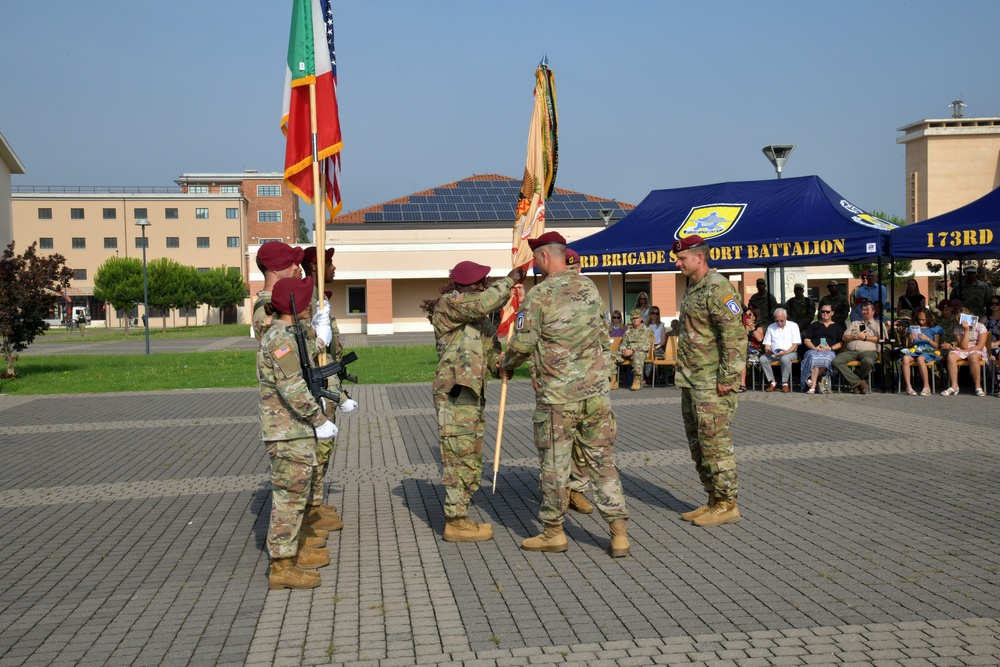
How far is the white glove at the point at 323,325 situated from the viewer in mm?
6445

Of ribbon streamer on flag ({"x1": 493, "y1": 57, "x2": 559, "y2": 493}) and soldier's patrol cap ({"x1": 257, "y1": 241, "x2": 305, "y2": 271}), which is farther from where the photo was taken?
ribbon streamer on flag ({"x1": 493, "y1": 57, "x2": 559, "y2": 493})

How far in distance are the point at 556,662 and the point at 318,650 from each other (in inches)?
46.6

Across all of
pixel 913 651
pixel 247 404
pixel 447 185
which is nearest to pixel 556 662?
pixel 913 651

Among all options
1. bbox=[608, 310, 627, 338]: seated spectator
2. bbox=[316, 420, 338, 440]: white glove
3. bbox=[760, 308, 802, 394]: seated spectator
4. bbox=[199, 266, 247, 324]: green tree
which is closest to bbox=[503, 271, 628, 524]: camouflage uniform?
bbox=[316, 420, 338, 440]: white glove

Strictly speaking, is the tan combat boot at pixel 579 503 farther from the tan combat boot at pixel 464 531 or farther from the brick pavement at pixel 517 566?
the tan combat boot at pixel 464 531

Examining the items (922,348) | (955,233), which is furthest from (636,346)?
(955,233)

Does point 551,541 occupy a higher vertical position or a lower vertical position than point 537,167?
lower

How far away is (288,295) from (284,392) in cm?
57

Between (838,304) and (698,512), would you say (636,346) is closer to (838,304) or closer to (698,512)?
(838,304)

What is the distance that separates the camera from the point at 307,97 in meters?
8.16

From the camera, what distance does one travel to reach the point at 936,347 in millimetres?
14719

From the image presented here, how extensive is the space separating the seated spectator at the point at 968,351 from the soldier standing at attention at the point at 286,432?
39.3 feet

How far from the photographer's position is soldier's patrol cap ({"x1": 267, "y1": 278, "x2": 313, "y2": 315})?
533 centimetres

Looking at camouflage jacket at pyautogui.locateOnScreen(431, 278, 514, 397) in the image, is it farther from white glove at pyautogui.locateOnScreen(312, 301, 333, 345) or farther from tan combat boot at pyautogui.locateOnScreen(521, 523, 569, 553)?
tan combat boot at pyautogui.locateOnScreen(521, 523, 569, 553)
